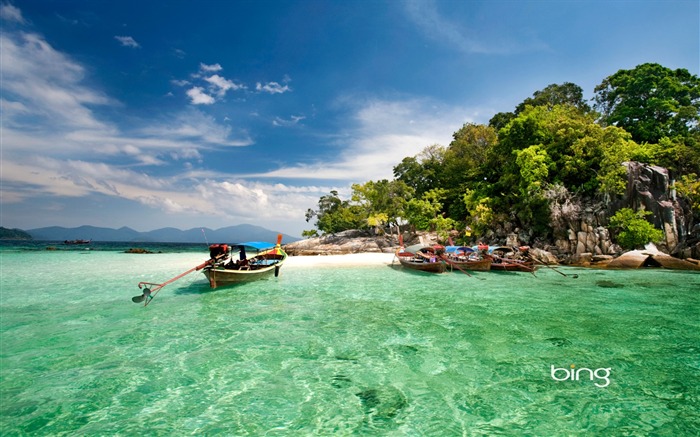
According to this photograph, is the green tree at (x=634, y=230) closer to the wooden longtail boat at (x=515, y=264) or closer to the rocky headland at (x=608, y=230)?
the rocky headland at (x=608, y=230)

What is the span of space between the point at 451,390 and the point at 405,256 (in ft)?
79.9

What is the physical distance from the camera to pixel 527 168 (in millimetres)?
33344

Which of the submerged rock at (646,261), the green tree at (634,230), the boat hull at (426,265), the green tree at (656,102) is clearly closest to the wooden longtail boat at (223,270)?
the boat hull at (426,265)

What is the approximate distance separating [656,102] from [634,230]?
20811mm

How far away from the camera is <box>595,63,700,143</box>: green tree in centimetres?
3580

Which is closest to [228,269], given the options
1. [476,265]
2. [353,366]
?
[353,366]

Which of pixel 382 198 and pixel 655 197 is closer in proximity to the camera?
pixel 655 197

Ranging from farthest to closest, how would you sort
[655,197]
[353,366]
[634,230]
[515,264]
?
[655,197], [634,230], [515,264], [353,366]

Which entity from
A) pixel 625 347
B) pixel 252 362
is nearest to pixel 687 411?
pixel 625 347

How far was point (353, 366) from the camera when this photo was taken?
7637 millimetres

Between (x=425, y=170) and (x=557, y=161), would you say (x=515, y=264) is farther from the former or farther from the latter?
(x=425, y=170)

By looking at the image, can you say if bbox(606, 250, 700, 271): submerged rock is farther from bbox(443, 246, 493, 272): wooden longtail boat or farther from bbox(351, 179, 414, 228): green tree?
bbox(351, 179, 414, 228): green tree

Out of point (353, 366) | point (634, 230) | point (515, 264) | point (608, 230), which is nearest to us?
point (353, 366)

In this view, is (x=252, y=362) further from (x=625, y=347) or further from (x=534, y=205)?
(x=534, y=205)
